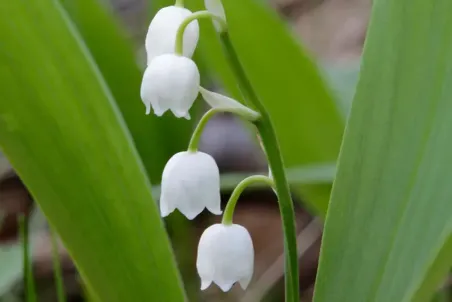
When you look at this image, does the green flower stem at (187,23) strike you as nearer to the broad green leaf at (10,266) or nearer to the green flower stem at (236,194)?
the green flower stem at (236,194)

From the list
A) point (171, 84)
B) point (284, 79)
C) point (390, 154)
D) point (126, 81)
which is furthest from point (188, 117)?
point (126, 81)

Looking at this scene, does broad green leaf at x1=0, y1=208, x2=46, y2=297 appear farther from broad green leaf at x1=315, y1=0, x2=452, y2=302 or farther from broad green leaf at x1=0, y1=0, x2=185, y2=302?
broad green leaf at x1=315, y1=0, x2=452, y2=302

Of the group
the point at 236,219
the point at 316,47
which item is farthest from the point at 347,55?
the point at 236,219

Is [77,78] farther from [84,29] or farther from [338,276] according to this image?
[84,29]

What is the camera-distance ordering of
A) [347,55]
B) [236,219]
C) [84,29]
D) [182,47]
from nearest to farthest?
[182,47], [84,29], [236,219], [347,55]

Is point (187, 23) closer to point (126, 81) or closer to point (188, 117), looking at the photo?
point (188, 117)

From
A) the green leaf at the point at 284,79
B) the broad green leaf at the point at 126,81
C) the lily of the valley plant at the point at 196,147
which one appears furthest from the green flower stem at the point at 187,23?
the broad green leaf at the point at 126,81

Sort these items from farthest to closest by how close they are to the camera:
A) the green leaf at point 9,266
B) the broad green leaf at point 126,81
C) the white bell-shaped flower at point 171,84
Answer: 1. the broad green leaf at point 126,81
2. the green leaf at point 9,266
3. the white bell-shaped flower at point 171,84
